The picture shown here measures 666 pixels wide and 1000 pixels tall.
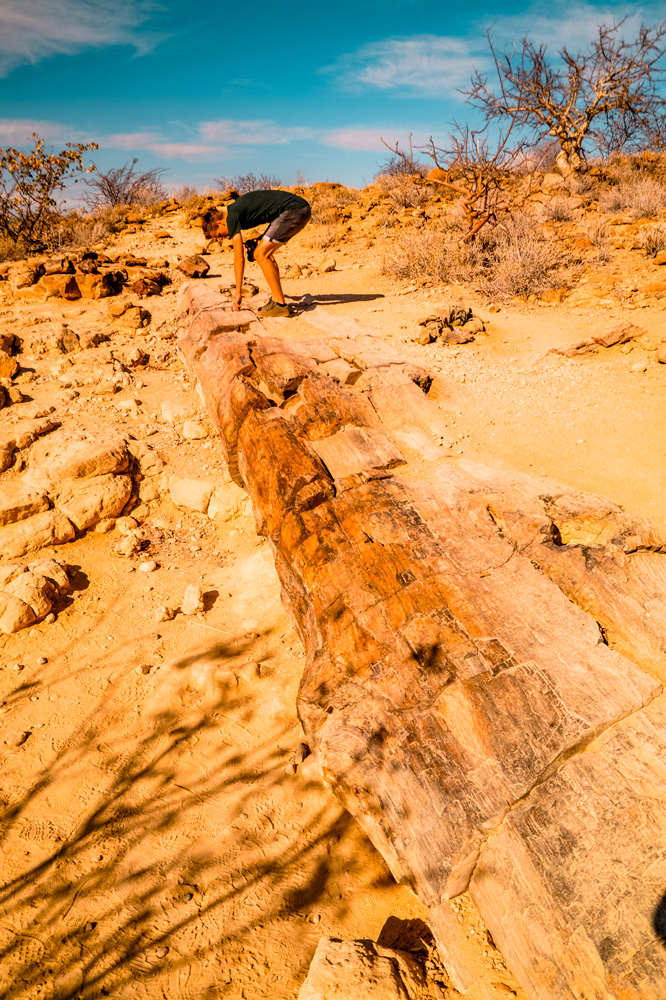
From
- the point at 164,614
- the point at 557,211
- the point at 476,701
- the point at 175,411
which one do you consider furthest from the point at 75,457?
the point at 557,211

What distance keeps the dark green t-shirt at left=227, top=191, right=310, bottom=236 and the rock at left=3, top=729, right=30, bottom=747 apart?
436 centimetres

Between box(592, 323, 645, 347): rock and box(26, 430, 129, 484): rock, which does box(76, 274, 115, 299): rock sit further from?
box(592, 323, 645, 347): rock

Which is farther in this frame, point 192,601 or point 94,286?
point 94,286

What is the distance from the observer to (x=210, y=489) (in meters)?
3.73

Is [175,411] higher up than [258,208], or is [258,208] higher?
[258,208]

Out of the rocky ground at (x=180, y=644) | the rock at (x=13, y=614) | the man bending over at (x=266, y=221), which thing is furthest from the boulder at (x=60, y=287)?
the rock at (x=13, y=614)

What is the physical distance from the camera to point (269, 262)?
5.17 meters

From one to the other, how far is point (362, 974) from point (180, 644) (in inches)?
68.1

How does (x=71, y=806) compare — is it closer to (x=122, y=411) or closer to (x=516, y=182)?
(x=122, y=411)

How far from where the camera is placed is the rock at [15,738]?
2.35 metres

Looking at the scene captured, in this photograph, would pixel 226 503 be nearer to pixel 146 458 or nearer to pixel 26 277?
pixel 146 458

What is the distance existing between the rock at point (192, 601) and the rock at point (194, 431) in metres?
1.62

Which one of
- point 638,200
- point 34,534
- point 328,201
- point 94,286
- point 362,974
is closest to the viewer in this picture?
point 362,974

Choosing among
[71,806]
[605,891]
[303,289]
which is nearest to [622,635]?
[605,891]
